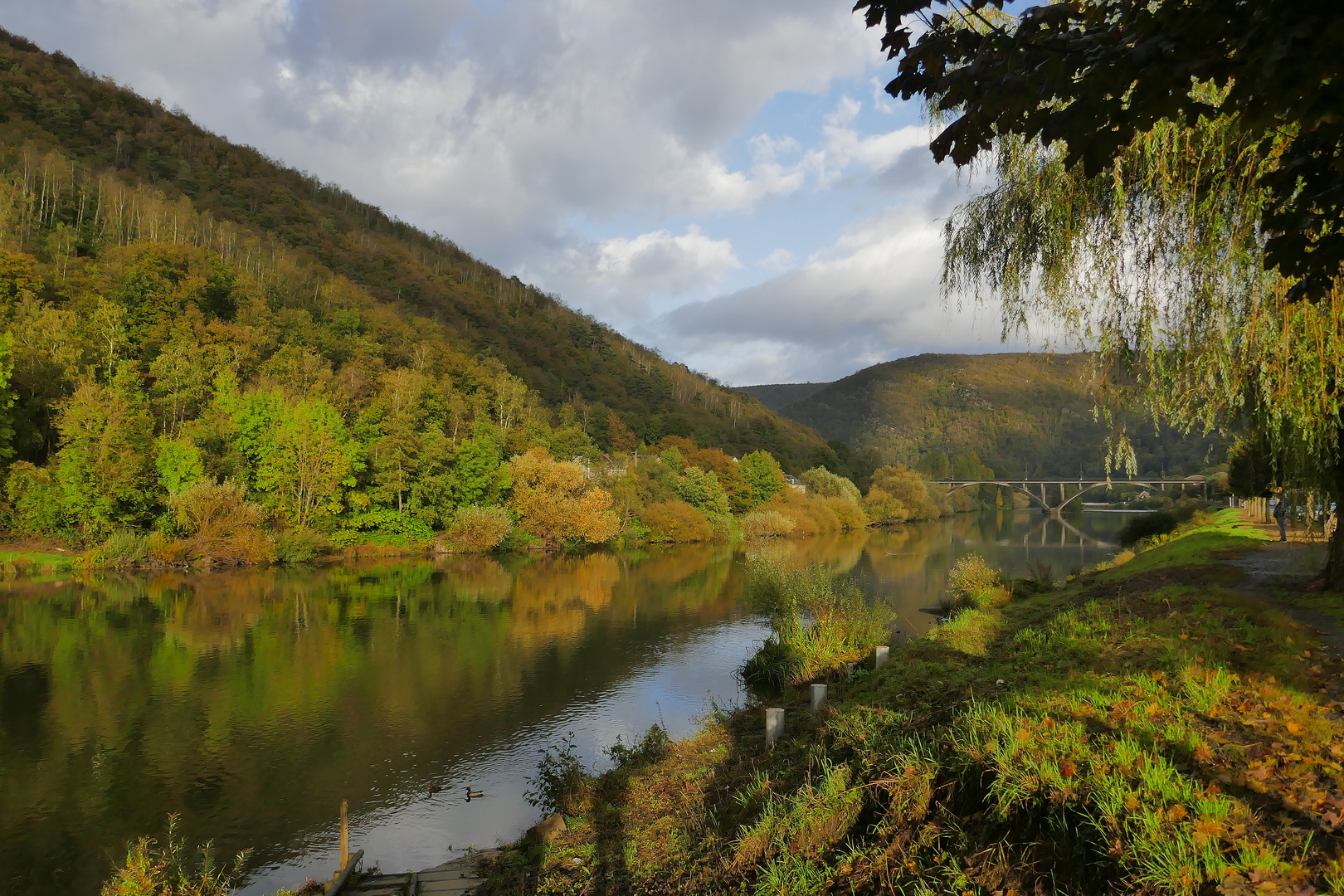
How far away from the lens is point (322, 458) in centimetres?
4397

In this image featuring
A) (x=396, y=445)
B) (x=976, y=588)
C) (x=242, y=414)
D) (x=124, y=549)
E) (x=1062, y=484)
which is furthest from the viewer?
(x=1062, y=484)

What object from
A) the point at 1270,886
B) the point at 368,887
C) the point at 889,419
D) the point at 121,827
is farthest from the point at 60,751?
the point at 889,419

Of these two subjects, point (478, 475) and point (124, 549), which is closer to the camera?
point (124, 549)

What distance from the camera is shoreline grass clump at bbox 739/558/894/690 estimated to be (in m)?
16.7

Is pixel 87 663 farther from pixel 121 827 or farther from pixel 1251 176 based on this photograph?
pixel 1251 176

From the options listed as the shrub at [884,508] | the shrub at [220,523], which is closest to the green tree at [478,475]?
the shrub at [220,523]

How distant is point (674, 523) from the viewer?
60.5 metres

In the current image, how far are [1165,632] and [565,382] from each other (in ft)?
342

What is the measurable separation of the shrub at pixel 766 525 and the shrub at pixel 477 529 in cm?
2376

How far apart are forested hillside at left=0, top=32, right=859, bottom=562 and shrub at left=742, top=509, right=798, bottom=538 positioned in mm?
269

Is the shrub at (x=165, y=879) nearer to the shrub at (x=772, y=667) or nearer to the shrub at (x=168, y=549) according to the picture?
the shrub at (x=772, y=667)

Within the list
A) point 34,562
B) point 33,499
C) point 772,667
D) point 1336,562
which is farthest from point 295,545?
point 1336,562

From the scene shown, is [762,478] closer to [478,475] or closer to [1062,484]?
[478,475]

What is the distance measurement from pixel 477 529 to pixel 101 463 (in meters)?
20.4
